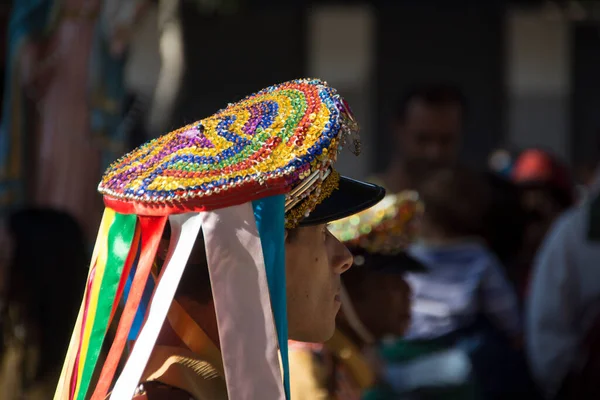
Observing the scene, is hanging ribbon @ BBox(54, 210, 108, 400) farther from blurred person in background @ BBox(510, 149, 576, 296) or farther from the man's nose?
blurred person in background @ BBox(510, 149, 576, 296)

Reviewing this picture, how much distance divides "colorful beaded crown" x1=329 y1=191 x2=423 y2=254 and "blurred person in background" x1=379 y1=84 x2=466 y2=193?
148 cm

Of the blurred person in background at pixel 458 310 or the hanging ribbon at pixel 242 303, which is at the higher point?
the hanging ribbon at pixel 242 303

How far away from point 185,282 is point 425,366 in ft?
9.01

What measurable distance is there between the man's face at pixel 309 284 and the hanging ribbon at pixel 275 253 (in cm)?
22

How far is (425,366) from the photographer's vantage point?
4738 mm

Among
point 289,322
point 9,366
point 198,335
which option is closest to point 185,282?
point 198,335

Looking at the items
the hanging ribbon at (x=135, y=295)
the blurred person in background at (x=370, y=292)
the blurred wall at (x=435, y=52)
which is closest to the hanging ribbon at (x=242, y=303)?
the hanging ribbon at (x=135, y=295)

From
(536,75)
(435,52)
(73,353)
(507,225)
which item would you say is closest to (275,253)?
(73,353)

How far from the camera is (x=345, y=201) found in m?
2.28

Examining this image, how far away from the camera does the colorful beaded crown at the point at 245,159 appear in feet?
6.48

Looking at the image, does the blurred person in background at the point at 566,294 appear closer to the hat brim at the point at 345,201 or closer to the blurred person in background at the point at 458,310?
the blurred person in background at the point at 458,310

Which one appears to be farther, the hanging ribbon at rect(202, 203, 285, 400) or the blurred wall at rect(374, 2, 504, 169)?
the blurred wall at rect(374, 2, 504, 169)

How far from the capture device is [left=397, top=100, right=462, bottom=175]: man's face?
18.8ft

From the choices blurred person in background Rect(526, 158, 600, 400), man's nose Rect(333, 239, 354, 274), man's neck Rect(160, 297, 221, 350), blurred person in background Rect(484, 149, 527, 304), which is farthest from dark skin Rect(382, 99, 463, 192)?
man's neck Rect(160, 297, 221, 350)
